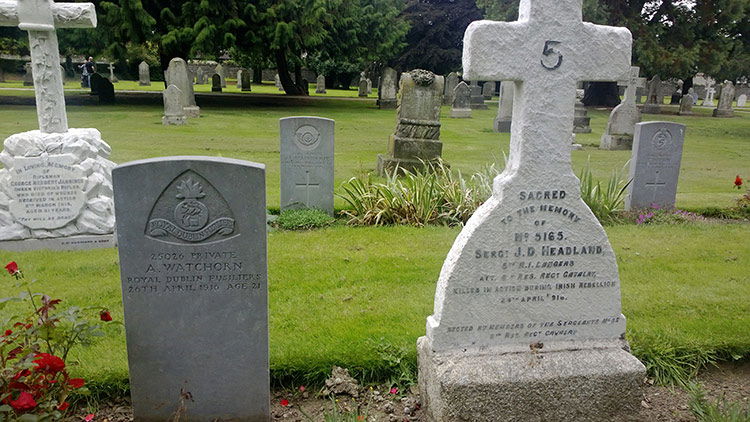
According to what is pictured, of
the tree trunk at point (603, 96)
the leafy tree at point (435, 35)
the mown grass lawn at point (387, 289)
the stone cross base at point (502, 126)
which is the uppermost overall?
the leafy tree at point (435, 35)

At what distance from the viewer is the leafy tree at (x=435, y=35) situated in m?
38.9

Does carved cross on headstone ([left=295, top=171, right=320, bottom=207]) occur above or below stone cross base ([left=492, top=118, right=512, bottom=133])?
below

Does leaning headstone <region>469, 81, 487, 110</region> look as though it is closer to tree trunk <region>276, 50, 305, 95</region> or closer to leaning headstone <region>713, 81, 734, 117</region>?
tree trunk <region>276, 50, 305, 95</region>

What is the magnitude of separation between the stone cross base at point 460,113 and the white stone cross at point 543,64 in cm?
2165

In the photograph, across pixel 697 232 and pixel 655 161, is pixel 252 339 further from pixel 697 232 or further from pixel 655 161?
pixel 655 161

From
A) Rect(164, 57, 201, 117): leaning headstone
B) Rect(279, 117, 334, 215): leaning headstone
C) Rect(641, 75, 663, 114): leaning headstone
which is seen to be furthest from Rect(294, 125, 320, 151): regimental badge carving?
Rect(641, 75, 663, 114): leaning headstone

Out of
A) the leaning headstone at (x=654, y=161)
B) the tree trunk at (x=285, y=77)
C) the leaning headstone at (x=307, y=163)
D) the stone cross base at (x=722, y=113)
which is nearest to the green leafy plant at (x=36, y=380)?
the leaning headstone at (x=307, y=163)

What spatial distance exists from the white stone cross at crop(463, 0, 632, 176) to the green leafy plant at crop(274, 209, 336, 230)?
15.4 feet

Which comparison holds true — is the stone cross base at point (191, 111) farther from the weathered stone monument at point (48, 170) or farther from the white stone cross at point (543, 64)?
the white stone cross at point (543, 64)

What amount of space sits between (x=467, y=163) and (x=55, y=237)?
8.89m

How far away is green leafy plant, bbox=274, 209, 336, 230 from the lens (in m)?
7.59

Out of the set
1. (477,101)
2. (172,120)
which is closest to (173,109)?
(172,120)

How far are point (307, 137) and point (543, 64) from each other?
518 centimetres

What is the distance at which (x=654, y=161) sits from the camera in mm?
8523
